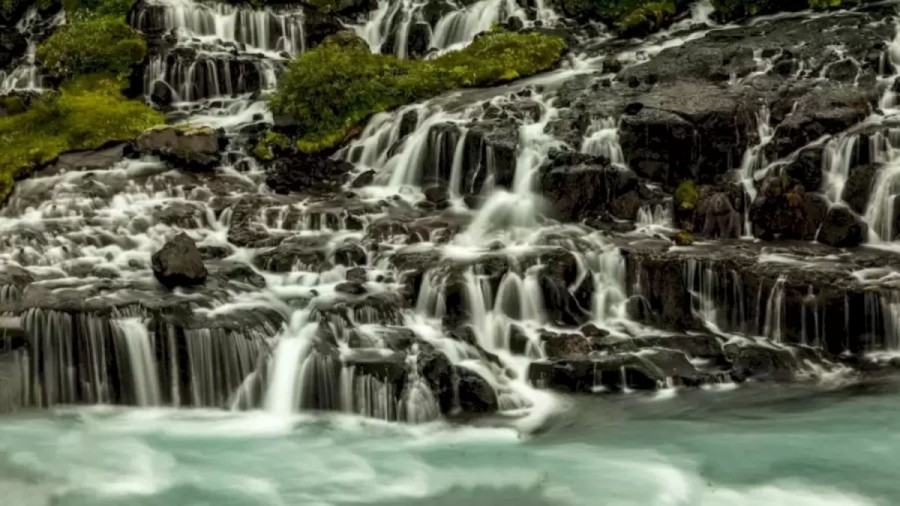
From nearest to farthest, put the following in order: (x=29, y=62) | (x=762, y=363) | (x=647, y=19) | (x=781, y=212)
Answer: (x=762, y=363) → (x=781, y=212) → (x=647, y=19) → (x=29, y=62)

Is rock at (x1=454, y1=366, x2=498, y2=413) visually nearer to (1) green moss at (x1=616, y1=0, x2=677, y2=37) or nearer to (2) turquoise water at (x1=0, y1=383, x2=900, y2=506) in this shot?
(2) turquoise water at (x1=0, y1=383, x2=900, y2=506)

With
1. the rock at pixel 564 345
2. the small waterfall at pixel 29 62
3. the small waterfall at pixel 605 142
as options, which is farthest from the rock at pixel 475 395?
the small waterfall at pixel 29 62

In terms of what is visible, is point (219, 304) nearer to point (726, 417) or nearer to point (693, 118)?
point (726, 417)

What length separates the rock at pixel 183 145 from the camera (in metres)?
20.2

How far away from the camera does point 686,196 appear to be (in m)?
17.3

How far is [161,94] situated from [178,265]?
1166 centimetres

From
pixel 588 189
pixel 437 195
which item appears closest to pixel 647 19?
pixel 588 189

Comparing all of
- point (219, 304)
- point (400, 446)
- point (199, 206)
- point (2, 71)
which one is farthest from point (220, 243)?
point (2, 71)

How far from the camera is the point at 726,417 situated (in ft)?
39.9

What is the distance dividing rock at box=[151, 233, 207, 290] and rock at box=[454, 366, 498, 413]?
4.66 metres

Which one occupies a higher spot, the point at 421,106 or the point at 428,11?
the point at 428,11

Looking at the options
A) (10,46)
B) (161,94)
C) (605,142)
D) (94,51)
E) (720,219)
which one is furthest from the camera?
(10,46)

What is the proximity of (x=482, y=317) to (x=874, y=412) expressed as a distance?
5.57 m

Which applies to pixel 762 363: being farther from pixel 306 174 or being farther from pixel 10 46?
pixel 10 46
